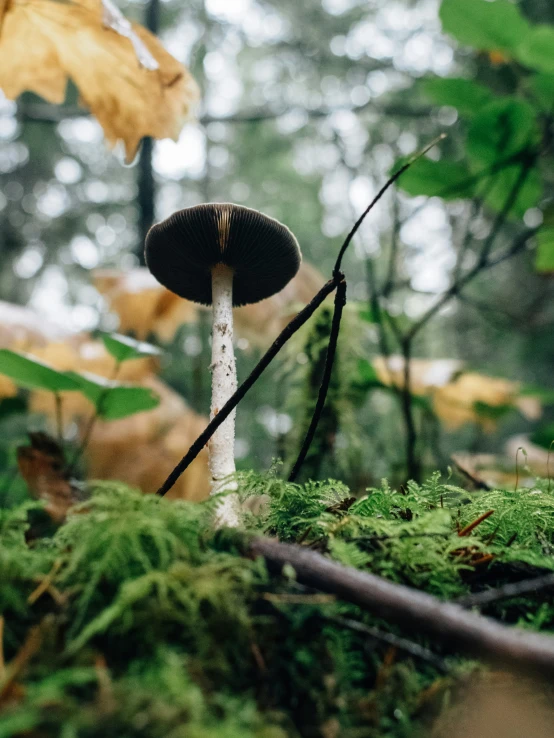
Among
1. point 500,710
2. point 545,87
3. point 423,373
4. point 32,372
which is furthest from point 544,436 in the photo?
point 32,372

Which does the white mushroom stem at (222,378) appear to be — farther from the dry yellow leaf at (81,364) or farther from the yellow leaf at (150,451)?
the yellow leaf at (150,451)

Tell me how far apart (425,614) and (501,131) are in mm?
2308

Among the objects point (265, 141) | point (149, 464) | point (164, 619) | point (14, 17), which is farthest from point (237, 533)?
point (265, 141)

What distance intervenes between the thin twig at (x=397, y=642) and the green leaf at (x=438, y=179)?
207cm

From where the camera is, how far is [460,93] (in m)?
2.41

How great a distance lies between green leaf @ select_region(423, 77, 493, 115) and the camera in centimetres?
237

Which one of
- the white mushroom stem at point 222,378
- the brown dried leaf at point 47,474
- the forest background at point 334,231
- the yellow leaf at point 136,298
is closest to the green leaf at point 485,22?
the forest background at point 334,231

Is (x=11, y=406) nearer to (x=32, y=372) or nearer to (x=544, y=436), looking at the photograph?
(x=32, y=372)

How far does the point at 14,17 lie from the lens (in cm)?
195

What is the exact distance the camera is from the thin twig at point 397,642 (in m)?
0.76

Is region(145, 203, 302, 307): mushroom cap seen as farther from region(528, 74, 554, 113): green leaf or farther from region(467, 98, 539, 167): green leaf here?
region(528, 74, 554, 113): green leaf

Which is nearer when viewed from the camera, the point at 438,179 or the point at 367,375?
the point at 438,179

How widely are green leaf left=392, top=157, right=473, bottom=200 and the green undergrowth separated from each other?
1.83 meters

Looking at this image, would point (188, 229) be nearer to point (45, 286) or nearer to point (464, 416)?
point (464, 416)
